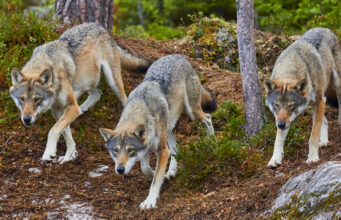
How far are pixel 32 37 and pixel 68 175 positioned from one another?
3.68 m

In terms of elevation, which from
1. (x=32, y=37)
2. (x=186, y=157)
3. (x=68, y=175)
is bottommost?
(x=68, y=175)

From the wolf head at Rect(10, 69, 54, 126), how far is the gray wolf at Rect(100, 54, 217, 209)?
1.38m

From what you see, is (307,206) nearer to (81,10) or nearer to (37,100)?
(37,100)

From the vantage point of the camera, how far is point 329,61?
7836mm

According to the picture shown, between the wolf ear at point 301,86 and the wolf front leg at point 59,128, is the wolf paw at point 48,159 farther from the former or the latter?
the wolf ear at point 301,86

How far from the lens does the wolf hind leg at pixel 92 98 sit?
358 inches

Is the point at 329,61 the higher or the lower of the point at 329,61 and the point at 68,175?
the higher

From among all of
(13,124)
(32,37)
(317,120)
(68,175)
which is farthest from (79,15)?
(317,120)

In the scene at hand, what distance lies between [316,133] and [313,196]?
2.63 m

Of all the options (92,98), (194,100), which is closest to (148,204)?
(194,100)

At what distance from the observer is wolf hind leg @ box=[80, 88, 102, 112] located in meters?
9.10

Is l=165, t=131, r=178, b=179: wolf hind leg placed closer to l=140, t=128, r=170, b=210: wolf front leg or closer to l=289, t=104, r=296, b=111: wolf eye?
l=140, t=128, r=170, b=210: wolf front leg

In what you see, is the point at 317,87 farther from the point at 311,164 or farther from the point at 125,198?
the point at 125,198

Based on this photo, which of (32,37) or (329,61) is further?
(32,37)
